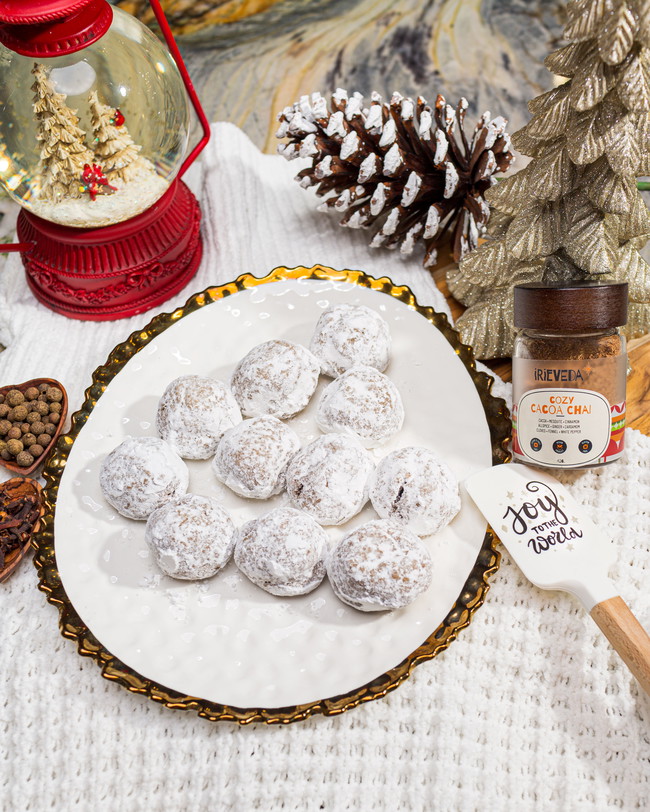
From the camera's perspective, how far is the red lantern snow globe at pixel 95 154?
0.87m

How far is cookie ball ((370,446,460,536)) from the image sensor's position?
0.77 metres

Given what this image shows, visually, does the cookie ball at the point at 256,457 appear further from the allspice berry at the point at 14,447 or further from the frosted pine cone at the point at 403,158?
the frosted pine cone at the point at 403,158

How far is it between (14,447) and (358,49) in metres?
1.11

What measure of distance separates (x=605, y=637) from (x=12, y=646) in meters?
0.61

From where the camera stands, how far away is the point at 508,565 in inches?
31.9

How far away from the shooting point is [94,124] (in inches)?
35.4

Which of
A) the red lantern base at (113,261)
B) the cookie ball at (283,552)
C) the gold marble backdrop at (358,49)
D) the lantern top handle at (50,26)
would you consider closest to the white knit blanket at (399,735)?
the cookie ball at (283,552)

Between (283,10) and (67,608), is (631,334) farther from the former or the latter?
(283,10)

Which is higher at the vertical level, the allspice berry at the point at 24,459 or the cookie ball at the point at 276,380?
the cookie ball at the point at 276,380

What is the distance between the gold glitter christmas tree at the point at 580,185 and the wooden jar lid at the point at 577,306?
0.19ft

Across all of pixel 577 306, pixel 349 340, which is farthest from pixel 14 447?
pixel 577 306

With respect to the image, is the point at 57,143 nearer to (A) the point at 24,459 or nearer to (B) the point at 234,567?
(A) the point at 24,459

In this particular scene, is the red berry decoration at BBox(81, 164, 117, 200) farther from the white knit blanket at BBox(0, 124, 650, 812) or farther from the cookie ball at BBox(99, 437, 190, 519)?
the white knit blanket at BBox(0, 124, 650, 812)

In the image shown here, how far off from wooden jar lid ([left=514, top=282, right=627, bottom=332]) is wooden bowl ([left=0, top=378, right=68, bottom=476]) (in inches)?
22.1
